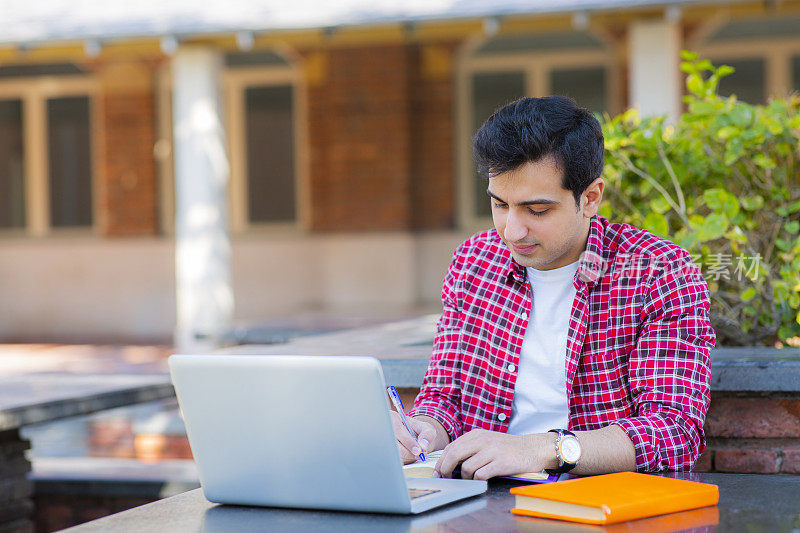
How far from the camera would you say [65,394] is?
3.64 meters

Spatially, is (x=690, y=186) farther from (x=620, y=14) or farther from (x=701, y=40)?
(x=701, y=40)

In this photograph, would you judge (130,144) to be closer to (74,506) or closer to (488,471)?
(74,506)

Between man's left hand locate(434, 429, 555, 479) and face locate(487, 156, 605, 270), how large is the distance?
16.9 inches

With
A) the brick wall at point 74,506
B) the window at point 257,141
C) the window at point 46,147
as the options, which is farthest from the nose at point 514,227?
the window at point 46,147

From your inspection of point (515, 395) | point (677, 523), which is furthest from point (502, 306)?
point (677, 523)

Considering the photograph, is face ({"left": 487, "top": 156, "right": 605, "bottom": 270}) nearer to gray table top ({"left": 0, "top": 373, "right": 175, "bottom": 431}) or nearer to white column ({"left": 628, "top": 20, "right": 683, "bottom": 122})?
gray table top ({"left": 0, "top": 373, "right": 175, "bottom": 431})

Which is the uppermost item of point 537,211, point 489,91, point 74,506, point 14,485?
point 489,91

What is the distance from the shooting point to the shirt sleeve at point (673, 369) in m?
2.14

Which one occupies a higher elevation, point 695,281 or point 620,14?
point 620,14

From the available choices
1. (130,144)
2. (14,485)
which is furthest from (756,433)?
(130,144)

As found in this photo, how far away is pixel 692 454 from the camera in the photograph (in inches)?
86.2

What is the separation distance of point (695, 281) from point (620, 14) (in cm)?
574

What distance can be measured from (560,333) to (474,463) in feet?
1.83

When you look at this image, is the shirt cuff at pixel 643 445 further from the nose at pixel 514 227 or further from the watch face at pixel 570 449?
the nose at pixel 514 227
